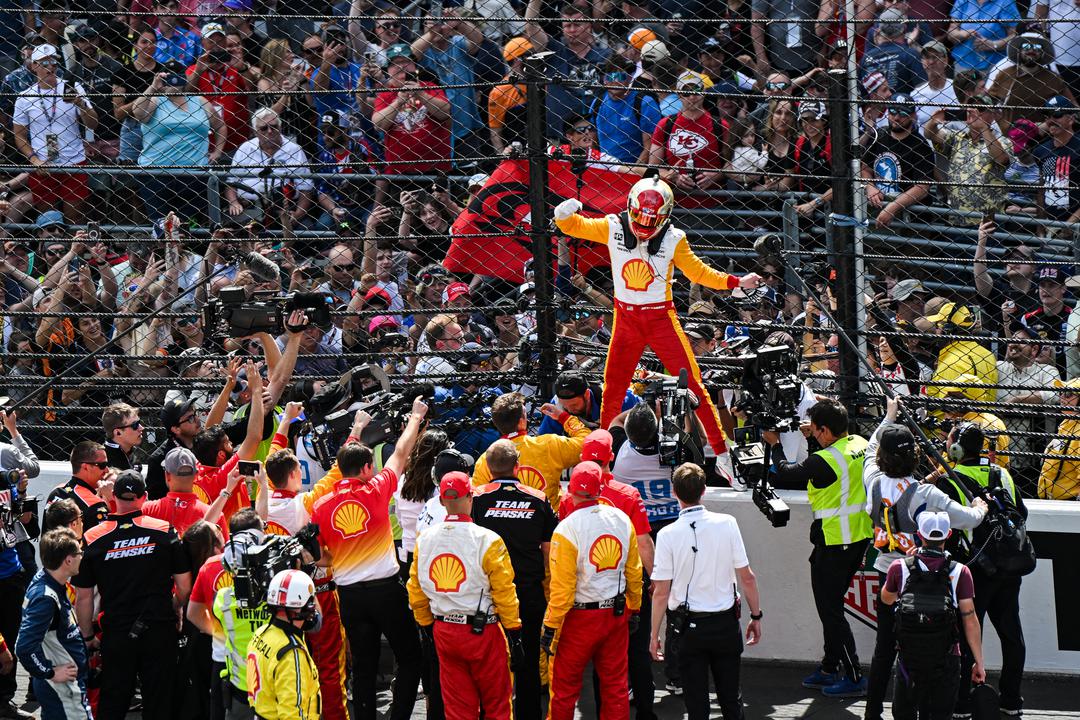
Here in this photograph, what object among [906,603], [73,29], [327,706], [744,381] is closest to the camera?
[906,603]

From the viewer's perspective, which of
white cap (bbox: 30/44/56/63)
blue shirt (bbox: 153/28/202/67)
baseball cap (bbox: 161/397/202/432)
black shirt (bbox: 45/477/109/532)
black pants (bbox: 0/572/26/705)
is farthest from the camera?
blue shirt (bbox: 153/28/202/67)

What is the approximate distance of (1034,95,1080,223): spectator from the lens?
9.95 meters

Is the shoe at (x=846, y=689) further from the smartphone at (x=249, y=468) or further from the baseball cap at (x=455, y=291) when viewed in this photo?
the baseball cap at (x=455, y=291)

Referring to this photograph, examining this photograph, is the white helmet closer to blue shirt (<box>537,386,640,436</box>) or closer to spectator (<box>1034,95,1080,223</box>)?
blue shirt (<box>537,386,640,436</box>)

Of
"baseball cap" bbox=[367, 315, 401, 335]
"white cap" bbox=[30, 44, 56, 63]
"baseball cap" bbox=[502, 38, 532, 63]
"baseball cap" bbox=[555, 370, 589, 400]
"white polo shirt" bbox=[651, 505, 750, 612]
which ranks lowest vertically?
"white polo shirt" bbox=[651, 505, 750, 612]

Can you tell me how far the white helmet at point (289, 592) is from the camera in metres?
6.35

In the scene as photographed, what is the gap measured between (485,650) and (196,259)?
5.05m

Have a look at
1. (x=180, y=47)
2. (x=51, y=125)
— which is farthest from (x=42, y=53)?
(x=180, y=47)

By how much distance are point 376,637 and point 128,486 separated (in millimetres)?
1610

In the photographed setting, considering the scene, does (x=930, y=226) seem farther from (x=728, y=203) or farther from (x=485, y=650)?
(x=485, y=650)

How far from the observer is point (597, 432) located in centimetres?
784

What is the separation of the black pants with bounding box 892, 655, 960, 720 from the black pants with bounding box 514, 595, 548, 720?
6.50 feet

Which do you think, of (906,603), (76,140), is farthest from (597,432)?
(76,140)

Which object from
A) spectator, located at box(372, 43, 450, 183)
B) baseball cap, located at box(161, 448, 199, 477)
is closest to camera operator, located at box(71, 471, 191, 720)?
baseball cap, located at box(161, 448, 199, 477)
